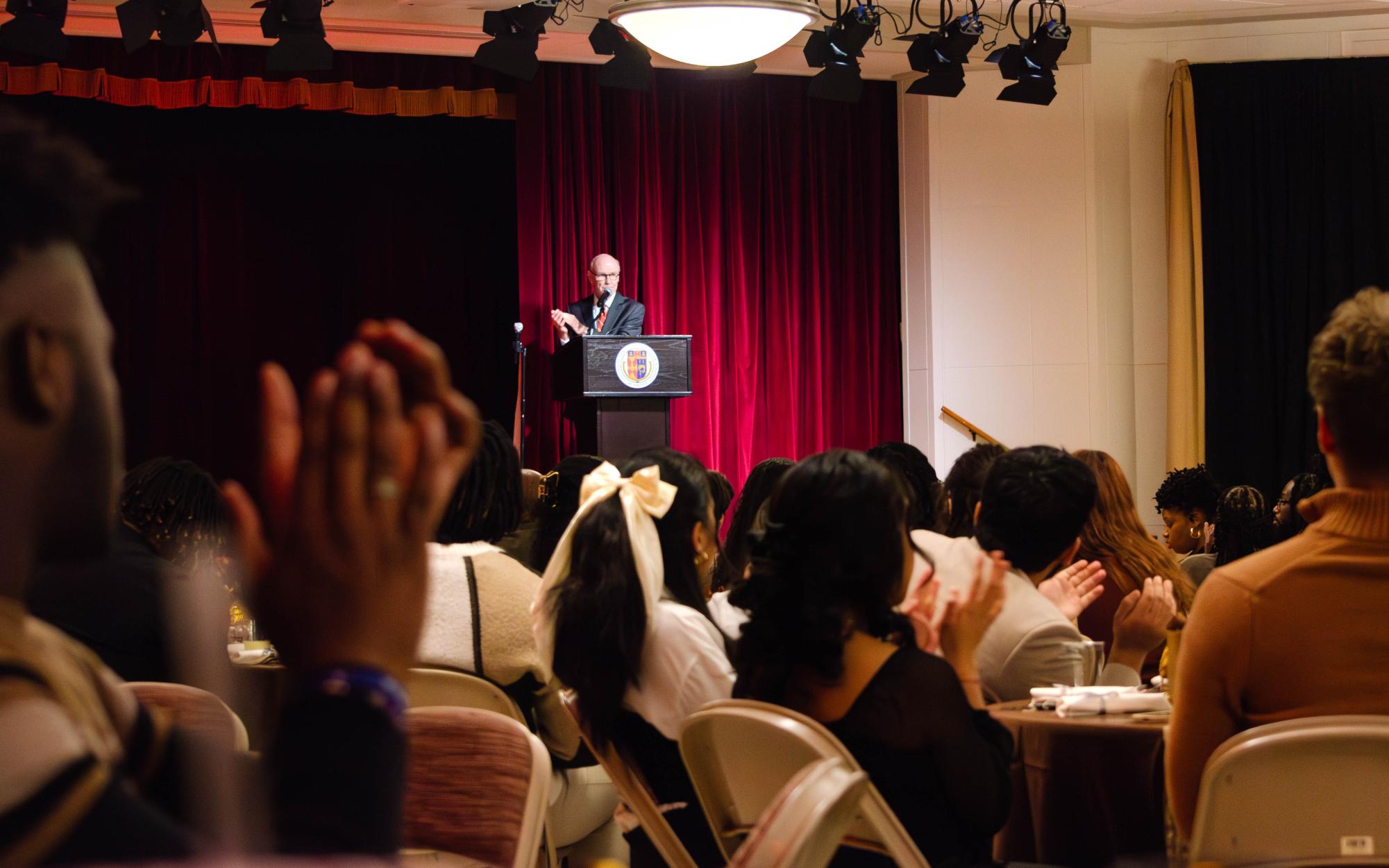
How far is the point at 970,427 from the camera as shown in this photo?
854 centimetres

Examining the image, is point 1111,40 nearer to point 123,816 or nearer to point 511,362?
point 511,362

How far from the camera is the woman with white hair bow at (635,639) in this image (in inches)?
94.1

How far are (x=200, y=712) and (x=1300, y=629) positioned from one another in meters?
1.66

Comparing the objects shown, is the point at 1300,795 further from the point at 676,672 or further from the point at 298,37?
the point at 298,37

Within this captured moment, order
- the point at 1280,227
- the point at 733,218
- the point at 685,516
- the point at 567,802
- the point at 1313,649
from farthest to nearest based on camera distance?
the point at 733,218 < the point at 1280,227 < the point at 567,802 < the point at 685,516 < the point at 1313,649

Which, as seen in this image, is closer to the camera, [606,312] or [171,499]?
[171,499]

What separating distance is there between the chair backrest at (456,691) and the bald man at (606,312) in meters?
5.71

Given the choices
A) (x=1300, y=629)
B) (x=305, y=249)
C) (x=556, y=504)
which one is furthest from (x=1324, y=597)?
(x=305, y=249)

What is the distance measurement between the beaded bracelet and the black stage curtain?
8.54 metres

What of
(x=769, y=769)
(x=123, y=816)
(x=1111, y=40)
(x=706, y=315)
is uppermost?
(x=1111, y=40)

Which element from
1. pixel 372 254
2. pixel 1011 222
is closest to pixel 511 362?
pixel 372 254

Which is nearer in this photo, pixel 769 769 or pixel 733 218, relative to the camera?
pixel 769 769

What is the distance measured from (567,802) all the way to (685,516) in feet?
2.49

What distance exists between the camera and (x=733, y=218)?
902cm
